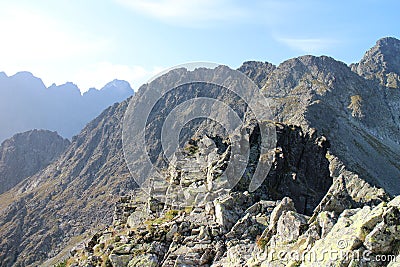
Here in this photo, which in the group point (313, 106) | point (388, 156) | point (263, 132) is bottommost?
point (388, 156)

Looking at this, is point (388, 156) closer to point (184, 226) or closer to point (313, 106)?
point (313, 106)

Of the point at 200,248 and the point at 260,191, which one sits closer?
the point at 200,248

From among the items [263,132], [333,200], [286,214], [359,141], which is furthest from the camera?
[359,141]

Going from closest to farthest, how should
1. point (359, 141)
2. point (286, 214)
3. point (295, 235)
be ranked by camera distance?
point (295, 235)
point (286, 214)
point (359, 141)

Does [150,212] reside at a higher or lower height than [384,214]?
lower

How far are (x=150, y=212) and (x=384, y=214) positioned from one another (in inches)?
1127

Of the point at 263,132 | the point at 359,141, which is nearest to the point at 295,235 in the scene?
the point at 263,132

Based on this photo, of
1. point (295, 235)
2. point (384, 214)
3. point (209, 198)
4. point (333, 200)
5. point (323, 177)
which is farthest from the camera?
point (323, 177)

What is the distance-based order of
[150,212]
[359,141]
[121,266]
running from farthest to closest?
[359,141]
[150,212]
[121,266]

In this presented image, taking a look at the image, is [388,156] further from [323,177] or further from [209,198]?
[209,198]

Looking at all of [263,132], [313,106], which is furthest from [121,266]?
[313,106]

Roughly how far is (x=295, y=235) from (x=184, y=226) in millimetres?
10569

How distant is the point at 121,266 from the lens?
1060 inches

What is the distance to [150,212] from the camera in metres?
40.2
